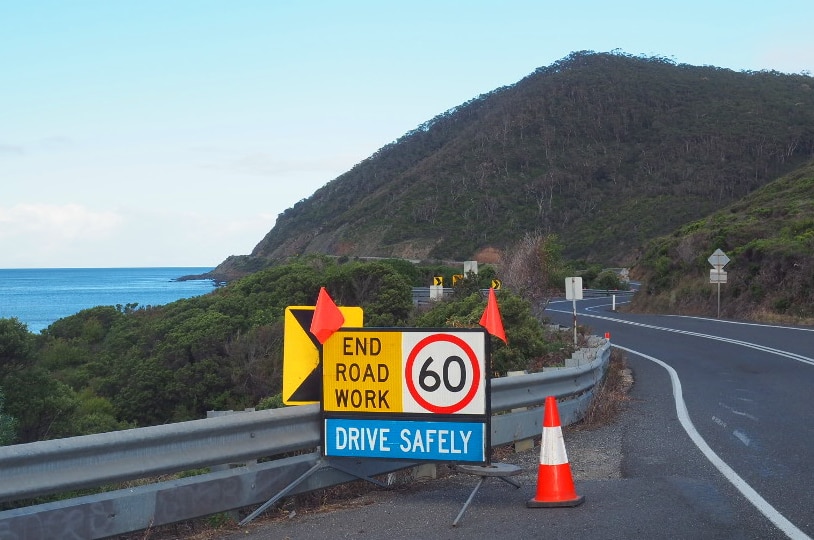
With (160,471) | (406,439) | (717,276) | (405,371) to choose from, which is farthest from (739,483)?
(717,276)

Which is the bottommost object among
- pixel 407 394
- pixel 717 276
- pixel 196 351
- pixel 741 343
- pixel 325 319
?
pixel 196 351

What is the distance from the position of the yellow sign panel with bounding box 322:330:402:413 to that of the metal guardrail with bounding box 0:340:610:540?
0.24 metres

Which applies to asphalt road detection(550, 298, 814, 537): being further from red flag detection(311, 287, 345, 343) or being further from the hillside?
the hillside

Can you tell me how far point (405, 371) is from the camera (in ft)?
23.9

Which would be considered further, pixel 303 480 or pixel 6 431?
pixel 6 431

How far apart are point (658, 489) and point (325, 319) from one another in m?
2.82

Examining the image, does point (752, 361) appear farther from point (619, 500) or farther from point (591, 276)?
point (591, 276)

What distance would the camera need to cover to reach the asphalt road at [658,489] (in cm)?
624

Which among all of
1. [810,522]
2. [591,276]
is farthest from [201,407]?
[591,276]

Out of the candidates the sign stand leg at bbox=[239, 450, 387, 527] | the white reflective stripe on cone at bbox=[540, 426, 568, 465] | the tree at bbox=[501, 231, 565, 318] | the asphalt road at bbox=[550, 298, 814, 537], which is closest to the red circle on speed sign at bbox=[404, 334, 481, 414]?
the white reflective stripe on cone at bbox=[540, 426, 568, 465]

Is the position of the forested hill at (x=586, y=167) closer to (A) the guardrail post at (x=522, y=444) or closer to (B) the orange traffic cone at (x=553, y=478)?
(A) the guardrail post at (x=522, y=444)

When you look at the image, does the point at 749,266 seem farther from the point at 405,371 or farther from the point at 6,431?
the point at 405,371

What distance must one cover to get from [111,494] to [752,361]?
16.5 meters

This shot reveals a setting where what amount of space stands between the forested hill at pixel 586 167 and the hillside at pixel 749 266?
33.3 m
